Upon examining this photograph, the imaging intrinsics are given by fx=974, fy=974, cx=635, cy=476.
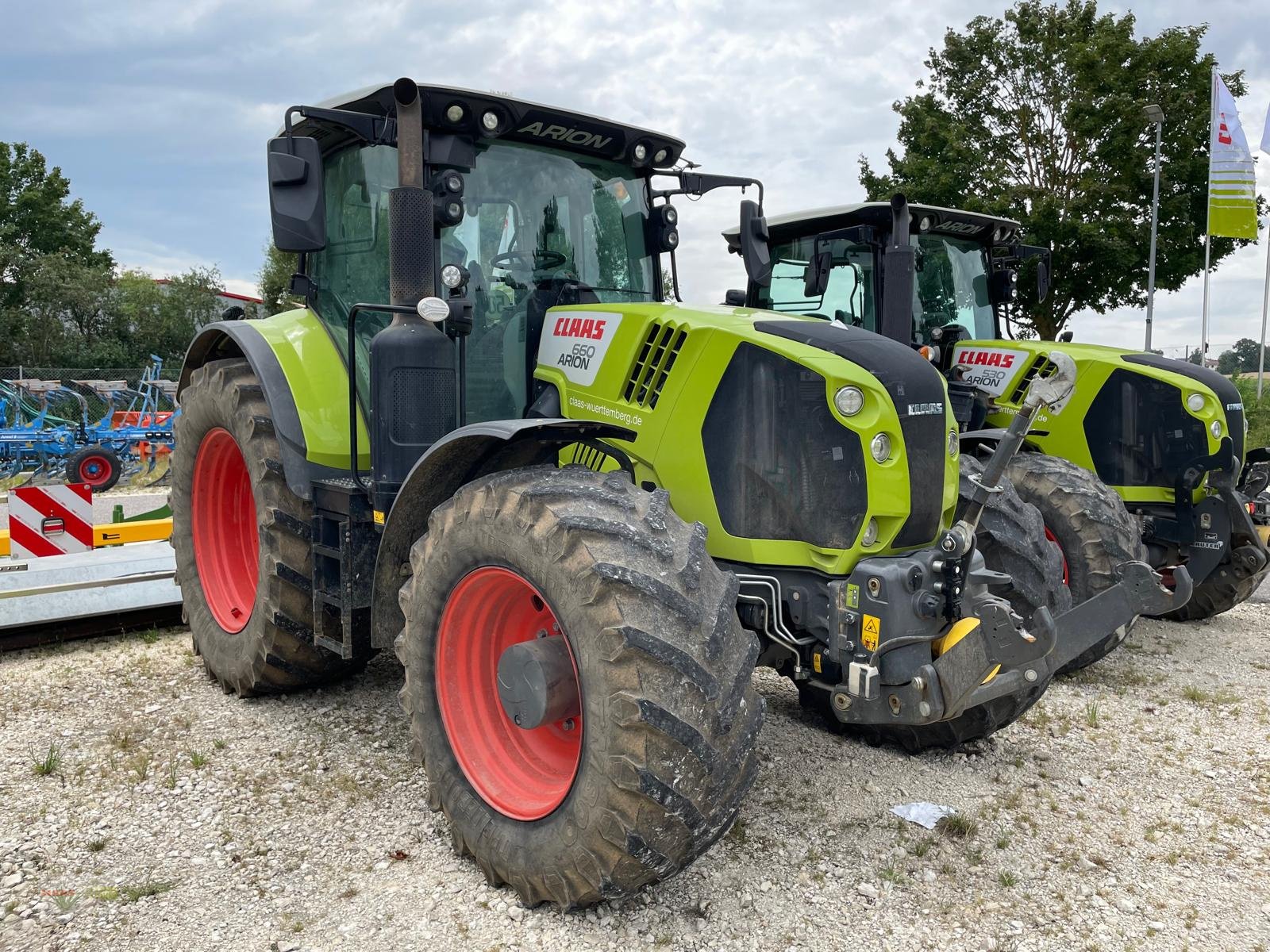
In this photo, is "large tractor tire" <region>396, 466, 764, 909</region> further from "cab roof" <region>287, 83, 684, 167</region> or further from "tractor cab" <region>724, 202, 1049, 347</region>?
"tractor cab" <region>724, 202, 1049, 347</region>

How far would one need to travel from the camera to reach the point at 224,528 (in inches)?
205

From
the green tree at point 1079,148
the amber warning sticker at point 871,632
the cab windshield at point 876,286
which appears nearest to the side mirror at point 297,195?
the amber warning sticker at point 871,632

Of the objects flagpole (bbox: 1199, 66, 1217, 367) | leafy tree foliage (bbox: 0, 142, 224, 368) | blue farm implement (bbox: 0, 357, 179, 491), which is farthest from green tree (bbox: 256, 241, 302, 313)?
flagpole (bbox: 1199, 66, 1217, 367)

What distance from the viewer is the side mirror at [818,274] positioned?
7102mm

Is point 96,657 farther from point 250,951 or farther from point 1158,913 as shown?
point 1158,913

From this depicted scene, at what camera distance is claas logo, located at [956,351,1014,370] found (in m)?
6.95

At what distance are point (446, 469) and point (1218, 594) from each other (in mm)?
5676

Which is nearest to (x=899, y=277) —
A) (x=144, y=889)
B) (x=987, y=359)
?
(x=987, y=359)

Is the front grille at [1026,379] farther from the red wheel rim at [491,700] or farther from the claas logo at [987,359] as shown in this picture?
the red wheel rim at [491,700]

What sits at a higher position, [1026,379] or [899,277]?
[899,277]

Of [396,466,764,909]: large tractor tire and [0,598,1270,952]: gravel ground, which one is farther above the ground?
[396,466,764,909]: large tractor tire

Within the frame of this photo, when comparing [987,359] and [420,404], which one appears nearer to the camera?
[420,404]

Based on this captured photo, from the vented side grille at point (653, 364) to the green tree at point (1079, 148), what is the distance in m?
15.8

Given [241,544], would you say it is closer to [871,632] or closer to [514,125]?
[514,125]
